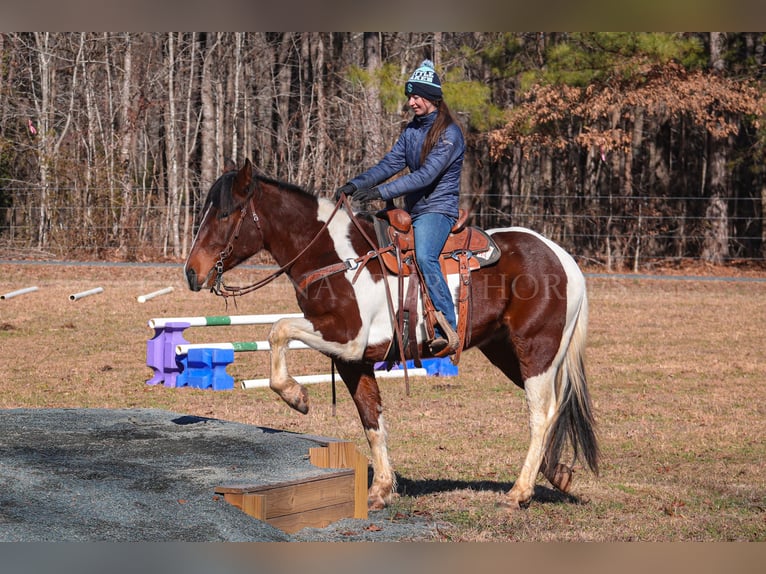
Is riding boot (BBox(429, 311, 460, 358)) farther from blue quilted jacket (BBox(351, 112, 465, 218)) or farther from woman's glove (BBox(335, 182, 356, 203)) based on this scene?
woman's glove (BBox(335, 182, 356, 203))

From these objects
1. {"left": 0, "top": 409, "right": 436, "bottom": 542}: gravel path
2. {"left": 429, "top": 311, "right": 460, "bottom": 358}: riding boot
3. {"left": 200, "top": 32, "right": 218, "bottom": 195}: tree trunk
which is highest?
{"left": 200, "top": 32, "right": 218, "bottom": 195}: tree trunk

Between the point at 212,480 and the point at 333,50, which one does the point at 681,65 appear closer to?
the point at 333,50

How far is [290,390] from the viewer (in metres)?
6.36

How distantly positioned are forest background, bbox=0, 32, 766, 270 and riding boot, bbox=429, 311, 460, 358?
16.5 m

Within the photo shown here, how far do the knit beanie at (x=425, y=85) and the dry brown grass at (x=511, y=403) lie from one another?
284 centimetres

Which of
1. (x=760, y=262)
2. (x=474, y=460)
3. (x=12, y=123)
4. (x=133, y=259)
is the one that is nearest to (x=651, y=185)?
(x=760, y=262)

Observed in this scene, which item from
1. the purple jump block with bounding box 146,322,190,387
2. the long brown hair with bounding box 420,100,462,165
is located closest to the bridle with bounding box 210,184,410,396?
the long brown hair with bounding box 420,100,462,165

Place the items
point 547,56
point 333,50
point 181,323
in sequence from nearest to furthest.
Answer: point 181,323
point 547,56
point 333,50

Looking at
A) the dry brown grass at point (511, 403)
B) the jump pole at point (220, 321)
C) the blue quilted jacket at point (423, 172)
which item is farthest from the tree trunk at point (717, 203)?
the blue quilted jacket at point (423, 172)

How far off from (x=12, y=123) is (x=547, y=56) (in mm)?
15515

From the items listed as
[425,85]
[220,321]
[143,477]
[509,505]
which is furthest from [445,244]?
[220,321]

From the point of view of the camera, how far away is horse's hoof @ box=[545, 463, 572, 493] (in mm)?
7059

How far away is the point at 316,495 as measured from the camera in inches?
242

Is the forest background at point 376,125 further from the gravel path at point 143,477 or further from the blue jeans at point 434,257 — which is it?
the blue jeans at point 434,257
